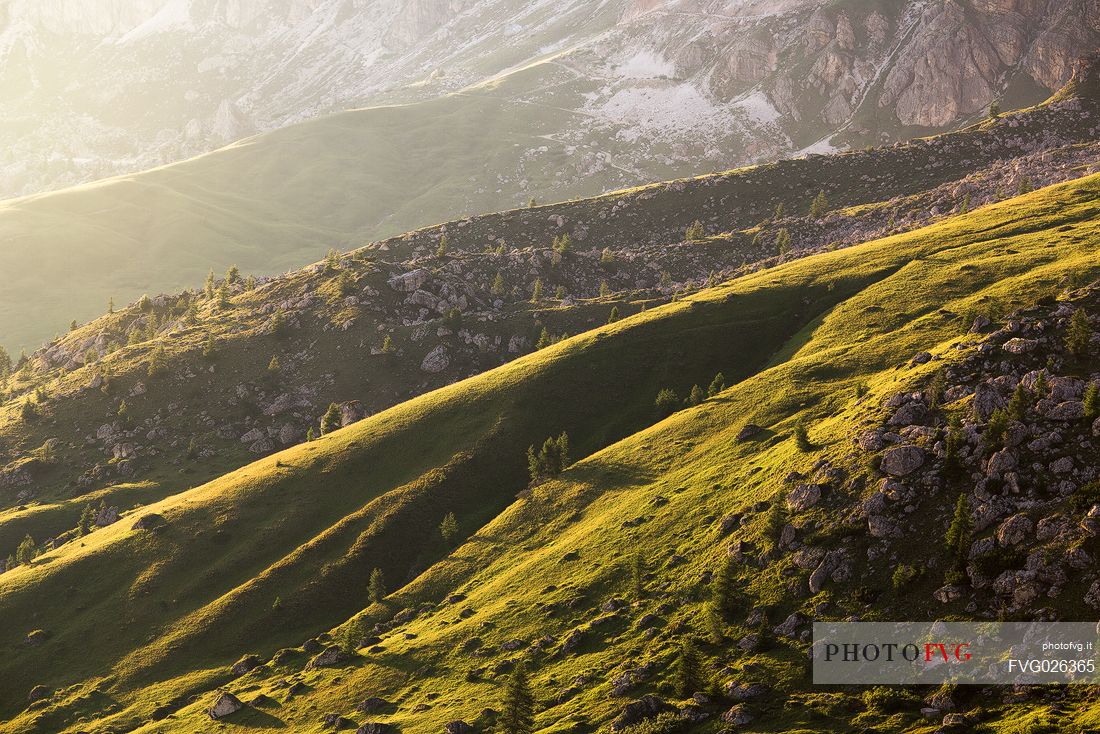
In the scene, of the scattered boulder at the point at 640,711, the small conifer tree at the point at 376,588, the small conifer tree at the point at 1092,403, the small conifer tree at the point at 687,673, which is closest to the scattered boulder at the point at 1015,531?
the small conifer tree at the point at 1092,403

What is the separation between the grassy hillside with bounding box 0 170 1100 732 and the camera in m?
81.8

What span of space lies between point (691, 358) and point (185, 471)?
98.2m

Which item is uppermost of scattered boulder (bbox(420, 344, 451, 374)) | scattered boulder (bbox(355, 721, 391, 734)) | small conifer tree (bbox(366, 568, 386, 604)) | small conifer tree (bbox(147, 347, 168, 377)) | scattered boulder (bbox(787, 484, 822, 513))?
small conifer tree (bbox(147, 347, 168, 377))

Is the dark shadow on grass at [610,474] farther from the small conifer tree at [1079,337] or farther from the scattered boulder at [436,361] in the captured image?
the scattered boulder at [436,361]

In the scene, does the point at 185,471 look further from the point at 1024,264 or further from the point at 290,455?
the point at 1024,264

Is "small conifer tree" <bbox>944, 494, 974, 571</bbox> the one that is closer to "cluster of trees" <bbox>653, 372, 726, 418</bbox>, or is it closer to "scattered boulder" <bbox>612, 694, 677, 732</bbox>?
"scattered boulder" <bbox>612, 694, 677, 732</bbox>

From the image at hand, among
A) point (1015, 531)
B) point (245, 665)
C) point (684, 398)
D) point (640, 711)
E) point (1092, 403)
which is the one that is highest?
point (1092, 403)

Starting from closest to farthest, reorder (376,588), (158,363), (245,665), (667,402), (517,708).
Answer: (517,708) → (245,665) → (376,588) → (667,402) → (158,363)

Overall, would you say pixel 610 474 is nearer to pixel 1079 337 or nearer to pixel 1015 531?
pixel 1015 531

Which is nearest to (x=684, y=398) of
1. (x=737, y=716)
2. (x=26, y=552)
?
(x=737, y=716)

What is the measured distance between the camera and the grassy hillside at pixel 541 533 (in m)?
81.8

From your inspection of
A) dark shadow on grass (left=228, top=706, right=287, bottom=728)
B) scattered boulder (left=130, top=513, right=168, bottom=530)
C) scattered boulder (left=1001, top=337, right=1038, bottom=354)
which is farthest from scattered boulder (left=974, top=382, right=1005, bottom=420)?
scattered boulder (left=130, top=513, right=168, bottom=530)

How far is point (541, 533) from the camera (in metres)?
108

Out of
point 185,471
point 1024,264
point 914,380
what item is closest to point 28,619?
point 185,471
